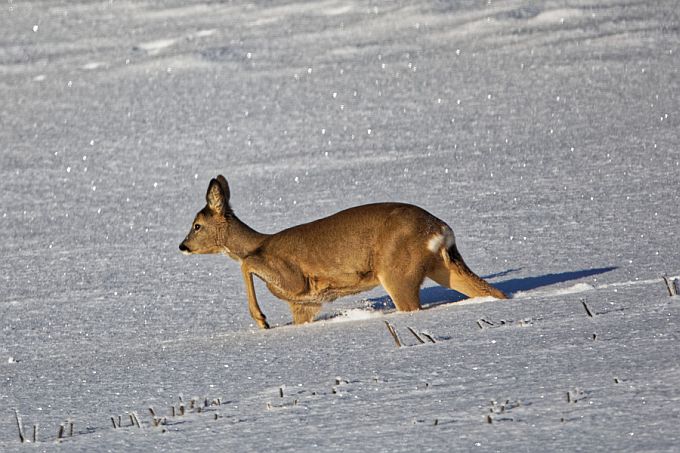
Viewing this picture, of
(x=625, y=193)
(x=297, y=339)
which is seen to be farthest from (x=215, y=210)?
(x=625, y=193)

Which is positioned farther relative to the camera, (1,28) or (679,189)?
(1,28)

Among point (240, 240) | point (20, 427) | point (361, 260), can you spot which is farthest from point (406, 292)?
point (20, 427)

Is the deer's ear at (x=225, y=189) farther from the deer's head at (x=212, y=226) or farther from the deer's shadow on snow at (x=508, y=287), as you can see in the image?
the deer's shadow on snow at (x=508, y=287)

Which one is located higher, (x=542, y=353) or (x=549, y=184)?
(x=542, y=353)

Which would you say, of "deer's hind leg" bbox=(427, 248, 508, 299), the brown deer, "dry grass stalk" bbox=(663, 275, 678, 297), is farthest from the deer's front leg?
"dry grass stalk" bbox=(663, 275, 678, 297)

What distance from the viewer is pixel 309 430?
4.06m

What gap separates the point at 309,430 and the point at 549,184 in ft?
23.7

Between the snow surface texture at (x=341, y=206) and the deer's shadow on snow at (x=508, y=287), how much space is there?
37mm

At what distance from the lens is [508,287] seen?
7250mm

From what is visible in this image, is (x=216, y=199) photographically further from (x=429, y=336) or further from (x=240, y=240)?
(x=429, y=336)

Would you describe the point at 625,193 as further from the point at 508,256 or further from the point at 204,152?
the point at 204,152

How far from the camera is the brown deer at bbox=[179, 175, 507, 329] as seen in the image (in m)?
6.55

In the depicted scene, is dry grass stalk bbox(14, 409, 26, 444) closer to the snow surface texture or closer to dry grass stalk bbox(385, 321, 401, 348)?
the snow surface texture

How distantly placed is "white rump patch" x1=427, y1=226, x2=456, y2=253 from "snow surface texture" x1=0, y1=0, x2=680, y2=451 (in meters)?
0.44
